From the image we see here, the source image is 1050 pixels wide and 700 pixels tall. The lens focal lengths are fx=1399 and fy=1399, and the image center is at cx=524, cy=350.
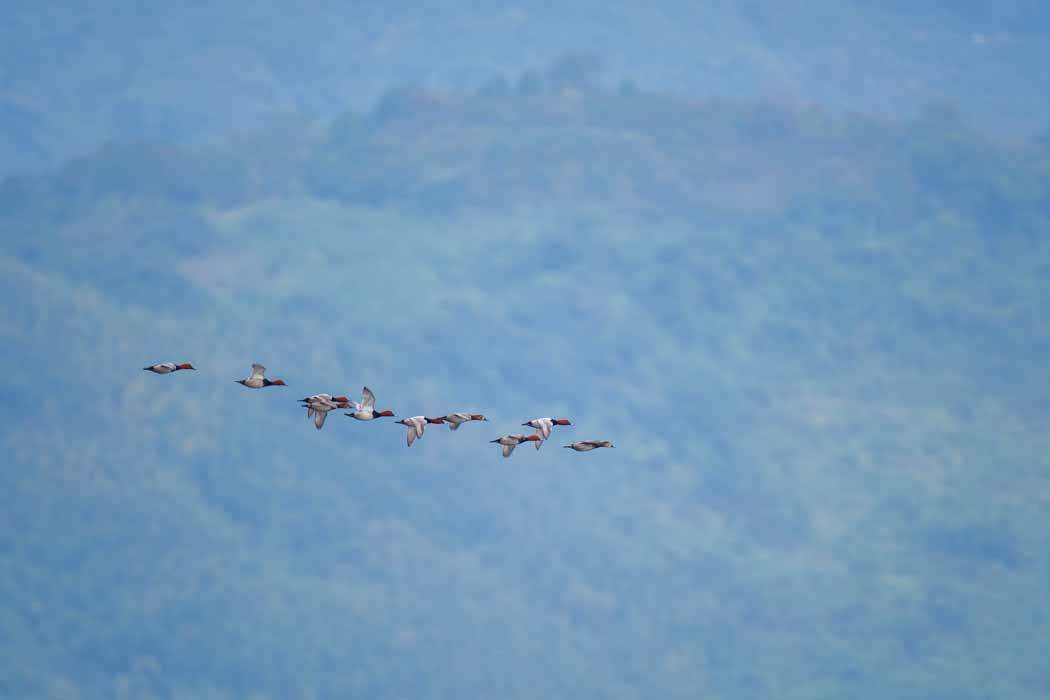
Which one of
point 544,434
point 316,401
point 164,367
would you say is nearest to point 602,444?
point 544,434

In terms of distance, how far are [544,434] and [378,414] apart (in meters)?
3.77

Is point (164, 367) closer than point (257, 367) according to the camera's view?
No

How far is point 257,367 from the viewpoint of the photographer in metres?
30.2

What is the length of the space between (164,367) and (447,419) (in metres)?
6.68

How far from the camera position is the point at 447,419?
33.4 meters

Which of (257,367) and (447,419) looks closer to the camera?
(257,367)

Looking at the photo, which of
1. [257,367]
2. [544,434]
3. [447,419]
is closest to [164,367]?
[257,367]

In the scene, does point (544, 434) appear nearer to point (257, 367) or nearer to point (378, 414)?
point (378, 414)

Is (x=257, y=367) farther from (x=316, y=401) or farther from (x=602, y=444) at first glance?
(x=602, y=444)

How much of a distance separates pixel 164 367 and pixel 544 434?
29.2 ft

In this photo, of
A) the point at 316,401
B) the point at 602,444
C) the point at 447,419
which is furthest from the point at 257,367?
the point at 602,444

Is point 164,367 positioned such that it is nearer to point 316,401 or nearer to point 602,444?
point 316,401

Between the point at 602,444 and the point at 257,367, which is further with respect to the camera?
the point at 602,444

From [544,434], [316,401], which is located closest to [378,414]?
[316,401]
